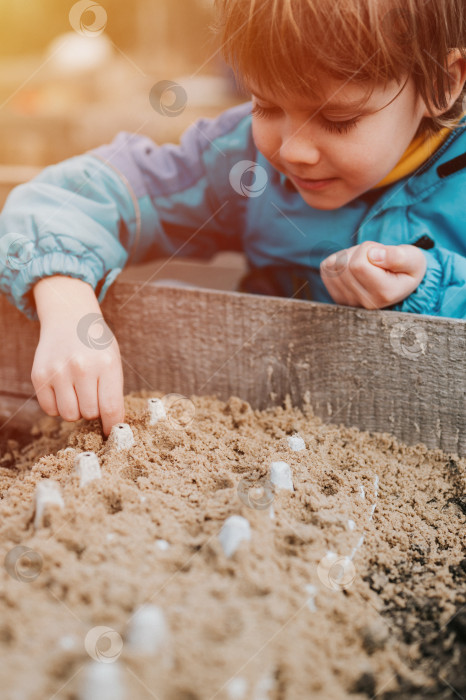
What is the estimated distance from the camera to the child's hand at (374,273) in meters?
1.00

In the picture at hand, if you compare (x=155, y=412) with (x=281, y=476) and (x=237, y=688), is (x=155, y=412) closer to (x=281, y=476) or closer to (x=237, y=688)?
(x=281, y=476)

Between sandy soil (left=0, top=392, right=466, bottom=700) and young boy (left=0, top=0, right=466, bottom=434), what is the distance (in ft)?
0.69

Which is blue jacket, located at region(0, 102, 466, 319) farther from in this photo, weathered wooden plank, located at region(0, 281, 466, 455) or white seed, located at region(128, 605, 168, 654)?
white seed, located at region(128, 605, 168, 654)

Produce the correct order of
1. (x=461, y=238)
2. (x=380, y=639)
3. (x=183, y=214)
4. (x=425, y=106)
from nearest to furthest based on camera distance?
(x=380, y=639)
(x=425, y=106)
(x=461, y=238)
(x=183, y=214)

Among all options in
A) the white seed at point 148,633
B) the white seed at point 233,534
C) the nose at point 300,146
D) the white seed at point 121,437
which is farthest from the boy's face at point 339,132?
the white seed at point 148,633

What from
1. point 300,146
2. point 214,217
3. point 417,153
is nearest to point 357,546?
point 300,146

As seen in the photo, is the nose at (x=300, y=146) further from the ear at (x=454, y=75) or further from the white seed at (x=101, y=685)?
the white seed at (x=101, y=685)

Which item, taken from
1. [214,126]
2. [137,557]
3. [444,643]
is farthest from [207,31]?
[444,643]

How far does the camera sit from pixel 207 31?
1202 mm

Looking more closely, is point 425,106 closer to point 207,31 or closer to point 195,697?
point 207,31

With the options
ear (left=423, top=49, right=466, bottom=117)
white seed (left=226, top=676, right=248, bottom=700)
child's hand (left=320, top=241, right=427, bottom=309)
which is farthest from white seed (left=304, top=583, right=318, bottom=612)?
ear (left=423, top=49, right=466, bottom=117)

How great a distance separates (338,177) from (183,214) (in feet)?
1.65

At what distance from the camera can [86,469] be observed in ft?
2.56

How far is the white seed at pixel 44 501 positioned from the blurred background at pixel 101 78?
2.77 feet
